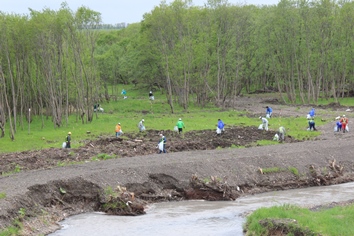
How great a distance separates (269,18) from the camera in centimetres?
8988

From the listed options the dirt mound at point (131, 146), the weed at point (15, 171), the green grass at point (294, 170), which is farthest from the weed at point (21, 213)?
the green grass at point (294, 170)

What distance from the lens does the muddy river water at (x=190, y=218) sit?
938 inches

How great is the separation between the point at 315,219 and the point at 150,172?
12377mm

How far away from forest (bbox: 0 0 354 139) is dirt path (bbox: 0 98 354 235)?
A: 61.5ft

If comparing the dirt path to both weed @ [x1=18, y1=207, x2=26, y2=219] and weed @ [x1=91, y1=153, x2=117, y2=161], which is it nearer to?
weed @ [x1=18, y1=207, x2=26, y2=219]

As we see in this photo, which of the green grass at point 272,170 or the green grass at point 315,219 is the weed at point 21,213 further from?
the green grass at point 272,170

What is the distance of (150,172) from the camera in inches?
1260

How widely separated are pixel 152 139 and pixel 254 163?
1407 centimetres

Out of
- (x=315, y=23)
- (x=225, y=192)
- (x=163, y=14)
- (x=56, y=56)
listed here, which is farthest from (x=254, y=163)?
(x=315, y=23)

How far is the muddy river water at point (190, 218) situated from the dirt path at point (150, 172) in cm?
116

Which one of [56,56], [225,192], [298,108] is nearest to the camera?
[225,192]

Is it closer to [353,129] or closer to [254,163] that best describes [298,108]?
[353,129]

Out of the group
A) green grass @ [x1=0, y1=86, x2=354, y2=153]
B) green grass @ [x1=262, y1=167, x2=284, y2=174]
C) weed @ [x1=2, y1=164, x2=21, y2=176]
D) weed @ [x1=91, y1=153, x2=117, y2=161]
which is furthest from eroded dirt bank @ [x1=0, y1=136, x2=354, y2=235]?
green grass @ [x1=0, y1=86, x2=354, y2=153]

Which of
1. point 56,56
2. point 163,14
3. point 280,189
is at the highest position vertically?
point 163,14
